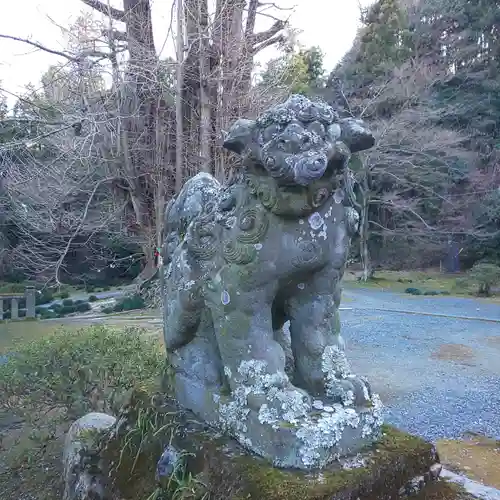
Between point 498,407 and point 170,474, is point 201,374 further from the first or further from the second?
point 498,407

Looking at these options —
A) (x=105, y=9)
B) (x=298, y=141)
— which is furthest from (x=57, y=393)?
(x=105, y=9)

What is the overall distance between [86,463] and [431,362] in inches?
221

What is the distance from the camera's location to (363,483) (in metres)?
1.51

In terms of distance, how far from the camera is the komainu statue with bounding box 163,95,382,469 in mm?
1563

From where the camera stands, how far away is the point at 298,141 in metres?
1.53

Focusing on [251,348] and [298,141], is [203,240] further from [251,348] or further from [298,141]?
[298,141]

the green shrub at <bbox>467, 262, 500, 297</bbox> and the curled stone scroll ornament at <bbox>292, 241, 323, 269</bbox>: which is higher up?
the curled stone scroll ornament at <bbox>292, 241, 323, 269</bbox>

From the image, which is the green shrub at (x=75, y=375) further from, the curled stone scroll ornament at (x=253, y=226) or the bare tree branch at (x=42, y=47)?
the bare tree branch at (x=42, y=47)

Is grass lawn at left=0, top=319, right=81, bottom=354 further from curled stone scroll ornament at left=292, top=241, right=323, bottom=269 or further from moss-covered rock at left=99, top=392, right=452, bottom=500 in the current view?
curled stone scroll ornament at left=292, top=241, right=323, bottom=269

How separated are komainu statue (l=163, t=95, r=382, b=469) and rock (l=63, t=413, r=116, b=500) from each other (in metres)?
0.52

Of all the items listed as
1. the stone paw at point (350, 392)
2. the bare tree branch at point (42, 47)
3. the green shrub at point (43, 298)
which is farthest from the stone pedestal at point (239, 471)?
the green shrub at point (43, 298)

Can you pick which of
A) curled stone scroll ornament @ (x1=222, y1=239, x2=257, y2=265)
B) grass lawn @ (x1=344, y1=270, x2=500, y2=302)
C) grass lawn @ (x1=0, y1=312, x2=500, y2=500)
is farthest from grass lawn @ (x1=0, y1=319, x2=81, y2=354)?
grass lawn @ (x1=344, y1=270, x2=500, y2=302)

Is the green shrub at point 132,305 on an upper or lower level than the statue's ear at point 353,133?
lower

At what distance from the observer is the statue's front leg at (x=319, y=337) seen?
5.79 feet
